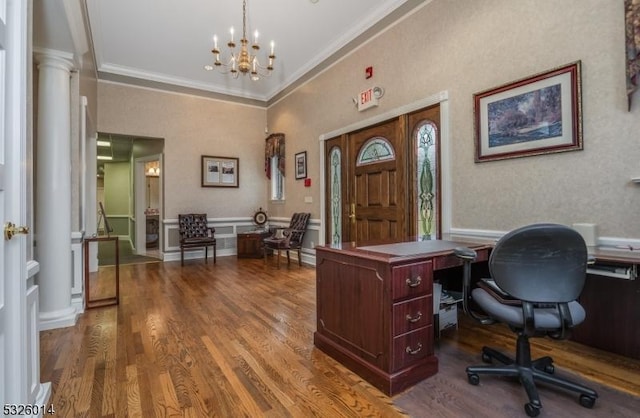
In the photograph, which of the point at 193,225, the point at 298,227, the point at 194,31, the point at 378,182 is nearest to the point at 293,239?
the point at 298,227

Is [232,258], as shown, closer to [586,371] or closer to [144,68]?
[144,68]

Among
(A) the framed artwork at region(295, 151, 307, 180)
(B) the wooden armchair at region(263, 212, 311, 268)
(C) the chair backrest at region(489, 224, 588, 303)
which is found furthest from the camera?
(A) the framed artwork at region(295, 151, 307, 180)

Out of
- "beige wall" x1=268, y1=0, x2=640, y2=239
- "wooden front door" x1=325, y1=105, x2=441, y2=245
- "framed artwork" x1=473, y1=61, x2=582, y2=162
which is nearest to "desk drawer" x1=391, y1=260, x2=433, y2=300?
"wooden front door" x1=325, y1=105, x2=441, y2=245

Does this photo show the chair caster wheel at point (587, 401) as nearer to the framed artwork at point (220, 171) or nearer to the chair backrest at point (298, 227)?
the chair backrest at point (298, 227)

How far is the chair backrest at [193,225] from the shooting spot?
5.90m

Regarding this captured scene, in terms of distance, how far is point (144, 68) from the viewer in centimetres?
539

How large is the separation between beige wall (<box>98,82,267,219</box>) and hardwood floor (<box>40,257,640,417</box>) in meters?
3.04

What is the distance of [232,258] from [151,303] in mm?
2824

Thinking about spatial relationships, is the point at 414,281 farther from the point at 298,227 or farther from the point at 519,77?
the point at 298,227

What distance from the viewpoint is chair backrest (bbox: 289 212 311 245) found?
5.40 m

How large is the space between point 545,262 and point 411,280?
0.67 m

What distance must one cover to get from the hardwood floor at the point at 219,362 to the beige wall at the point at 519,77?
1.03m

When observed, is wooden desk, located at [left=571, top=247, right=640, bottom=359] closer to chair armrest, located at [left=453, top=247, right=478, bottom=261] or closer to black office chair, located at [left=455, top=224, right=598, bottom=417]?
black office chair, located at [left=455, top=224, right=598, bottom=417]

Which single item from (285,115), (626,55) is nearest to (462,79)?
(626,55)
